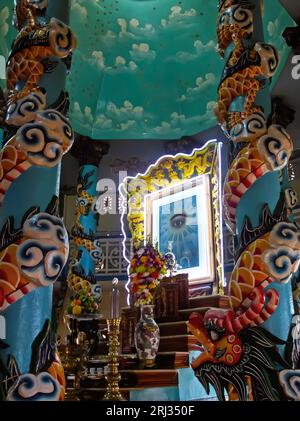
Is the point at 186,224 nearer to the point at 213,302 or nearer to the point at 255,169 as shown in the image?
the point at 213,302

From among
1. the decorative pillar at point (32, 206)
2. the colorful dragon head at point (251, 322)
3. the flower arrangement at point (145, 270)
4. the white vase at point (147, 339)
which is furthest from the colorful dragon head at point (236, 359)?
the flower arrangement at point (145, 270)

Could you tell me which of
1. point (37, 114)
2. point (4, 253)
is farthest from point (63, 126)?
point (4, 253)

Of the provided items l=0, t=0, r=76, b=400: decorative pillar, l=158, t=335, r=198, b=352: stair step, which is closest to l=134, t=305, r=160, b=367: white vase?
l=158, t=335, r=198, b=352: stair step

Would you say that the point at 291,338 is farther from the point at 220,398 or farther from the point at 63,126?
the point at 63,126

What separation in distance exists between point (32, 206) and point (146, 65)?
517 cm

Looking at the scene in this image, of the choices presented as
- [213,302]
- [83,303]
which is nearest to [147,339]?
[213,302]

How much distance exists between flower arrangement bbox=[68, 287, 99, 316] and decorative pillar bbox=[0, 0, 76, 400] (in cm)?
443

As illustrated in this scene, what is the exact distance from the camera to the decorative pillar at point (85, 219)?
657 cm

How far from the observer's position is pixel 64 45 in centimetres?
228

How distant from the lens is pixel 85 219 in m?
6.96

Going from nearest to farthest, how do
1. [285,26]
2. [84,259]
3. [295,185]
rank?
[285,26] → [84,259] → [295,185]

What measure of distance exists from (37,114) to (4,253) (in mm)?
715

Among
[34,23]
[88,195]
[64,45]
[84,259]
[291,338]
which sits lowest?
[291,338]

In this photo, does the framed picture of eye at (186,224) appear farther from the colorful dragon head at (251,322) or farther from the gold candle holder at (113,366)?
the colorful dragon head at (251,322)
